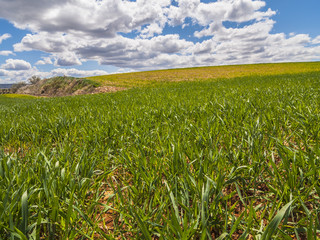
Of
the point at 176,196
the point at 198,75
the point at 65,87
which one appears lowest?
the point at 176,196

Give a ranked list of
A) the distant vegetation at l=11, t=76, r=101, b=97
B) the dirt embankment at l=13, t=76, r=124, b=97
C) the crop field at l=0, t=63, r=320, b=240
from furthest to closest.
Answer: the distant vegetation at l=11, t=76, r=101, b=97, the dirt embankment at l=13, t=76, r=124, b=97, the crop field at l=0, t=63, r=320, b=240

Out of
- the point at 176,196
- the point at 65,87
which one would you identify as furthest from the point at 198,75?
the point at 176,196

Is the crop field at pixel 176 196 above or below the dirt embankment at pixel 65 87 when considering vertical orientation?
below

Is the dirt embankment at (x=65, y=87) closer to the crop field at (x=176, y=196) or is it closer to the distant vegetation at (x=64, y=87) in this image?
the distant vegetation at (x=64, y=87)

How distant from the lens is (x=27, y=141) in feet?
12.6

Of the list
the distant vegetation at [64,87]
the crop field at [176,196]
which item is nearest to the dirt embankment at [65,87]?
the distant vegetation at [64,87]

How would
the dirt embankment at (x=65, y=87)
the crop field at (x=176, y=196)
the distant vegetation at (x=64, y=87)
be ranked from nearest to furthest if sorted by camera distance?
the crop field at (x=176, y=196)
the dirt embankment at (x=65, y=87)
the distant vegetation at (x=64, y=87)

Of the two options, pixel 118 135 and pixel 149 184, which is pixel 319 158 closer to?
pixel 149 184

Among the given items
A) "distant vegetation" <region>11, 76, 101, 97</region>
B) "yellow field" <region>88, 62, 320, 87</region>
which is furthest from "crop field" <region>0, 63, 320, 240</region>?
"distant vegetation" <region>11, 76, 101, 97</region>

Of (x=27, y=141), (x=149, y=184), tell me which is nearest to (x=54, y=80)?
(x=27, y=141)

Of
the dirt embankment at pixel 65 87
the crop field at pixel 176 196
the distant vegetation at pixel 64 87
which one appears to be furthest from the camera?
the distant vegetation at pixel 64 87

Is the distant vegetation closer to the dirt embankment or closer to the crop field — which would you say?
the dirt embankment

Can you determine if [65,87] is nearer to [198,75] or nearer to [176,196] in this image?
[198,75]

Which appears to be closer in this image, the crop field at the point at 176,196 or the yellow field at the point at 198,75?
the crop field at the point at 176,196
